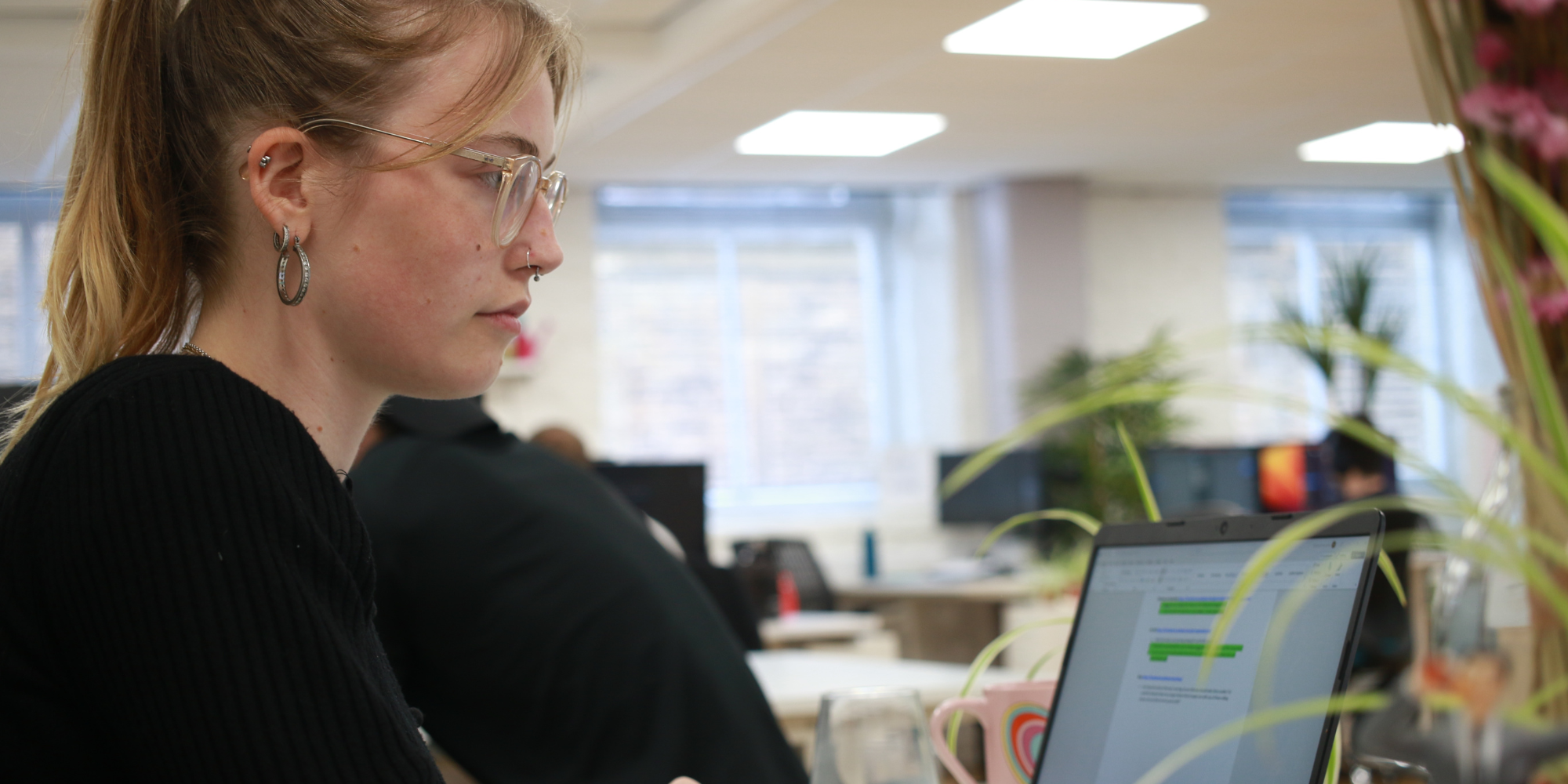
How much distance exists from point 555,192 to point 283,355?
0.81 ft

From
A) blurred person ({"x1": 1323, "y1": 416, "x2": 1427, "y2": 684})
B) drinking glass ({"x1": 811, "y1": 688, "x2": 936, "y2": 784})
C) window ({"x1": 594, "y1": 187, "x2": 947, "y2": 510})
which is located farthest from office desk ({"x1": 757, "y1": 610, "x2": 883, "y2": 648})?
drinking glass ({"x1": 811, "y1": 688, "x2": 936, "y2": 784})

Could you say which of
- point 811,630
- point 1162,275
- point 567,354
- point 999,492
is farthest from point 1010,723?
point 1162,275

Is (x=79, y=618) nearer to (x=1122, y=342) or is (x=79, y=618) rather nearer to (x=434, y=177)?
(x=434, y=177)

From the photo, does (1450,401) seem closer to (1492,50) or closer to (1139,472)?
Answer: (1492,50)

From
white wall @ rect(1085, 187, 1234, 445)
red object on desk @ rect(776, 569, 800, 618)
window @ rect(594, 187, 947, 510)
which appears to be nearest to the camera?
red object on desk @ rect(776, 569, 800, 618)

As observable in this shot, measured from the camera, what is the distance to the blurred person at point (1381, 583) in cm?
387

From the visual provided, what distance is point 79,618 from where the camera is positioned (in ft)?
2.46

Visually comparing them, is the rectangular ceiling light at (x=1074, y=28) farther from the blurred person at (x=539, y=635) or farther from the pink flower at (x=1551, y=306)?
the pink flower at (x=1551, y=306)

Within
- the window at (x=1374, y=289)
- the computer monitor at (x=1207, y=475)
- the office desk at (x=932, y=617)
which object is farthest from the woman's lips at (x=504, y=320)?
the window at (x=1374, y=289)

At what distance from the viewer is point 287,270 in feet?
3.17

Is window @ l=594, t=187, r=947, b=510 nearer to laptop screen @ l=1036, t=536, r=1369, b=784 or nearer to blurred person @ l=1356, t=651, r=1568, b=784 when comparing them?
laptop screen @ l=1036, t=536, r=1369, b=784

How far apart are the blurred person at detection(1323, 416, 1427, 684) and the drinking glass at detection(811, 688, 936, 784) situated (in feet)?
9.20

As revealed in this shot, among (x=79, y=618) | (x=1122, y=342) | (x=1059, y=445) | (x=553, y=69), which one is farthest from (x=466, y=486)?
(x=1122, y=342)

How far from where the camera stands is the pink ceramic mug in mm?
997
